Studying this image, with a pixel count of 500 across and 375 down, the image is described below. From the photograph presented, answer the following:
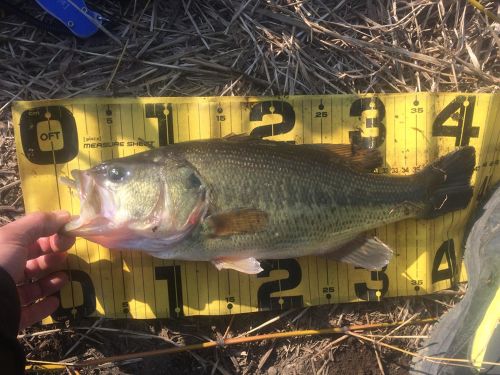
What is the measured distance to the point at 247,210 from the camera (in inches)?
105

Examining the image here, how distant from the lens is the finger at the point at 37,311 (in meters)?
2.97

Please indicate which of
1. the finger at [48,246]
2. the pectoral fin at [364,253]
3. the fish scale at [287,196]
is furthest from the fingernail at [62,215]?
the pectoral fin at [364,253]

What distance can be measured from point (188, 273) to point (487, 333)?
2054mm

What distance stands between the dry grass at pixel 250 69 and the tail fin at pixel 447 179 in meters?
0.62

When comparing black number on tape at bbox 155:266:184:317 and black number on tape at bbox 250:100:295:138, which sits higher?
black number on tape at bbox 250:100:295:138

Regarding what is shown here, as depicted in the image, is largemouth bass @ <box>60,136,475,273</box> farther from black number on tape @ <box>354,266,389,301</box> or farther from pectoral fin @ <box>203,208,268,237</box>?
black number on tape @ <box>354,266,389,301</box>

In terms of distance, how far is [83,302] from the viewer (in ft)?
10.3

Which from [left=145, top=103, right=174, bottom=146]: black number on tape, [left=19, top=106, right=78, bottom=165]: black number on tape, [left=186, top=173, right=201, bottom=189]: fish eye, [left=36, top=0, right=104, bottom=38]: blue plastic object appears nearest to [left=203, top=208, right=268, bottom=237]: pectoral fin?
[left=186, top=173, right=201, bottom=189]: fish eye

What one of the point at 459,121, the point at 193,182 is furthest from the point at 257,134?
the point at 459,121

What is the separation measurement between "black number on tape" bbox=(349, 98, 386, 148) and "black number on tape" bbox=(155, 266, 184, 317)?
62.7 inches

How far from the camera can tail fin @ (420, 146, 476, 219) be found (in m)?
3.09

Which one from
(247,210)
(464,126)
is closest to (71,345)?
(247,210)

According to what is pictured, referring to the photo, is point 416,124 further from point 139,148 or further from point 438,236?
point 139,148

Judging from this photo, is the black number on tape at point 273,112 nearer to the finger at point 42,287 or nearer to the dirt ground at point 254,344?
the dirt ground at point 254,344
